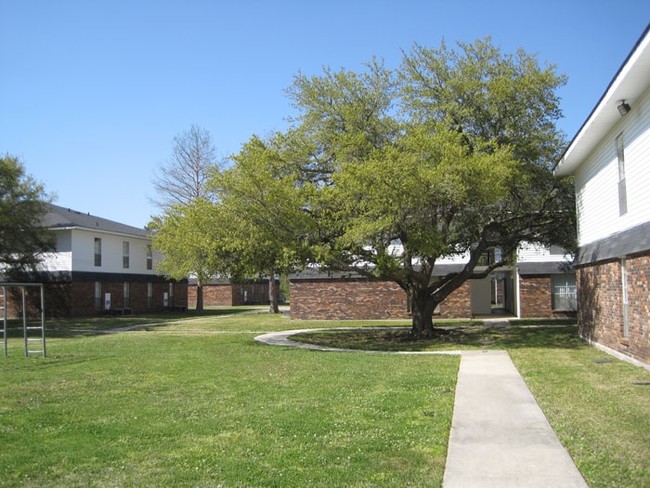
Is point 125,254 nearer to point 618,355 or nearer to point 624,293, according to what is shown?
point 618,355

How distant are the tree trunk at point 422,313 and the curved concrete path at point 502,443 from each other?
9.70 meters

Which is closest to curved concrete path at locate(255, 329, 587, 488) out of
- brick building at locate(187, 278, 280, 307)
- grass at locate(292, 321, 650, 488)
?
grass at locate(292, 321, 650, 488)

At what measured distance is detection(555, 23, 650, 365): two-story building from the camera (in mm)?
11141

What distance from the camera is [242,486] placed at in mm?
5160

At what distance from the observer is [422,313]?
20.6 meters

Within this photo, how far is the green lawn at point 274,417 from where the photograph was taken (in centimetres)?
557

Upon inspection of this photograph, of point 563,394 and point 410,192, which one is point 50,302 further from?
point 563,394

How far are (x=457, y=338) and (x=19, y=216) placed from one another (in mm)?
21001

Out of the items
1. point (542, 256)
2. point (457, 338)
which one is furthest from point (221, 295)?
point (457, 338)

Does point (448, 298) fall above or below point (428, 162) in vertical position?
below

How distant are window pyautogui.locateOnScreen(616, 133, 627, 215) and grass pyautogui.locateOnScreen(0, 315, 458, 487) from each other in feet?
16.1

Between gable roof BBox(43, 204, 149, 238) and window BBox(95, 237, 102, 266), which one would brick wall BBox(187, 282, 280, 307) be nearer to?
gable roof BBox(43, 204, 149, 238)

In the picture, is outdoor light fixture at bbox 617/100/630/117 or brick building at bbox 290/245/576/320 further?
brick building at bbox 290/245/576/320

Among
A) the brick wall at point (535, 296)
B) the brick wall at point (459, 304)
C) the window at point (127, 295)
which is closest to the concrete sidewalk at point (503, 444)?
the brick wall at point (535, 296)
